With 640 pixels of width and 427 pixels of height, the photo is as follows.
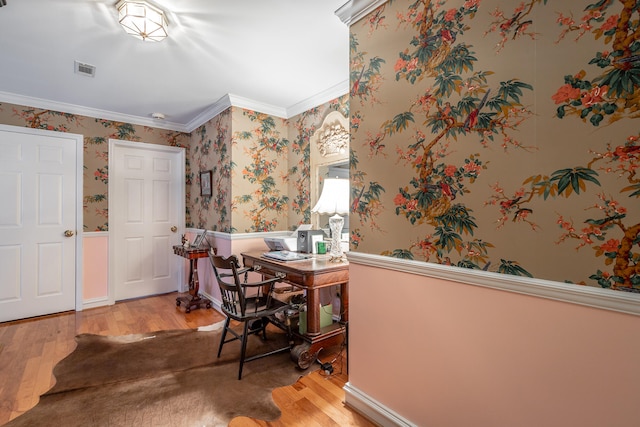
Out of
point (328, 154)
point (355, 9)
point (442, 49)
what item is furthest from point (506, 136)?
point (328, 154)

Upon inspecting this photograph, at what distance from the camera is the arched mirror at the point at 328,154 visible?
2.88 meters

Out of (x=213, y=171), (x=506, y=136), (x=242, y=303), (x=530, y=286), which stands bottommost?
(x=242, y=303)

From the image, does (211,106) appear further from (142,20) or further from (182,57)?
(142,20)

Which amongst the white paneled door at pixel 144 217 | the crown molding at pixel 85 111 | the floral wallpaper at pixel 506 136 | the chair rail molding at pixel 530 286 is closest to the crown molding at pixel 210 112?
the crown molding at pixel 85 111

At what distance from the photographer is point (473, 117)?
4.01 feet

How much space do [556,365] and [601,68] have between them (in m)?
0.99

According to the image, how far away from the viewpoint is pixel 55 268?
11.2ft

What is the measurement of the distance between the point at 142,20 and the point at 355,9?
1.31m

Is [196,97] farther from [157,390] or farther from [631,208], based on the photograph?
[631,208]

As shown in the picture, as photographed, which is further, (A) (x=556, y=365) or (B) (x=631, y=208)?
(A) (x=556, y=365)

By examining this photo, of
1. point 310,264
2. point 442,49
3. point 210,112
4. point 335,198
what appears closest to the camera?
point 442,49

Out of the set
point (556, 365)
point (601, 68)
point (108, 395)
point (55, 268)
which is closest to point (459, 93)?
point (601, 68)

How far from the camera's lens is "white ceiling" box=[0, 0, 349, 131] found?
6.16 feet

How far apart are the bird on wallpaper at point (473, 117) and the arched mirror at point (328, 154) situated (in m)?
1.63
